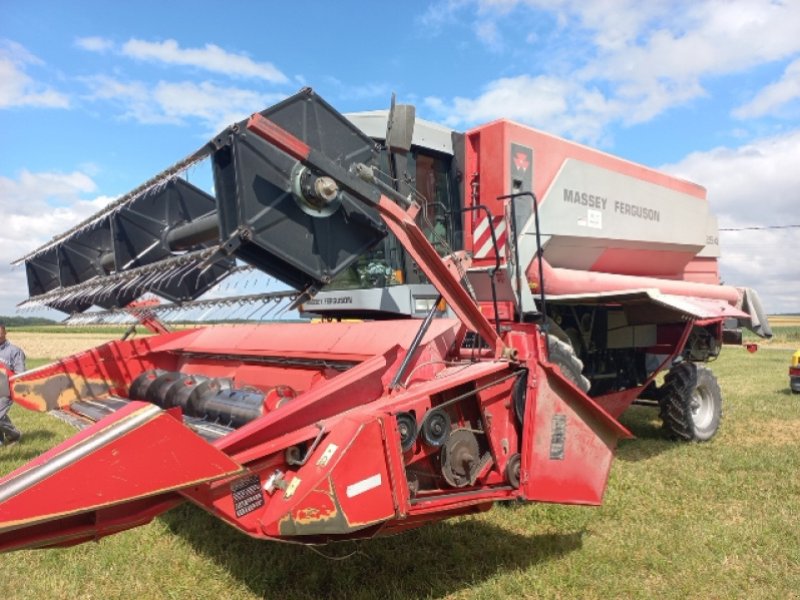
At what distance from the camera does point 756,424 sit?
698cm

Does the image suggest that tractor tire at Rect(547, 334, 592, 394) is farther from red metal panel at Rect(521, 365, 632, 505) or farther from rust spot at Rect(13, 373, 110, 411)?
rust spot at Rect(13, 373, 110, 411)

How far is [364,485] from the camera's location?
2336 millimetres

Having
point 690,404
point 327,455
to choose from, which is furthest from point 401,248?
point 690,404

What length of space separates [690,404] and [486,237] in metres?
2.92

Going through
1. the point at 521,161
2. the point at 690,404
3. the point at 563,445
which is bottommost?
the point at 690,404

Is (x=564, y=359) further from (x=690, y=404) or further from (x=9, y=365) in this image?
(x=9, y=365)

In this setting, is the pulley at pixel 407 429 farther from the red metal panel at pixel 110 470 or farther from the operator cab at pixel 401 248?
the operator cab at pixel 401 248

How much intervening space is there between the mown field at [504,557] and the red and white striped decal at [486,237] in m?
1.79

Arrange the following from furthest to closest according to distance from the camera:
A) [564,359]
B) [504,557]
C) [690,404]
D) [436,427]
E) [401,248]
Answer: [690,404] < [401,248] < [564,359] < [504,557] < [436,427]

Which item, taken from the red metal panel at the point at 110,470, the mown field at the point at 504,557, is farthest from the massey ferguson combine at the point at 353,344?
the mown field at the point at 504,557

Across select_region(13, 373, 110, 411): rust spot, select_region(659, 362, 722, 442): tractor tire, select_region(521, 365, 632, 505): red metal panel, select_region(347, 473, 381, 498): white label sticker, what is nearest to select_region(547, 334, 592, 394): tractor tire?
select_region(521, 365, 632, 505): red metal panel

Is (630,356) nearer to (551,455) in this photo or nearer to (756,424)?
(756,424)

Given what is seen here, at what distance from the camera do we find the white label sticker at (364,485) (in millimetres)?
2291

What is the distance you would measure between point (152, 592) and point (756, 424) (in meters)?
6.45
